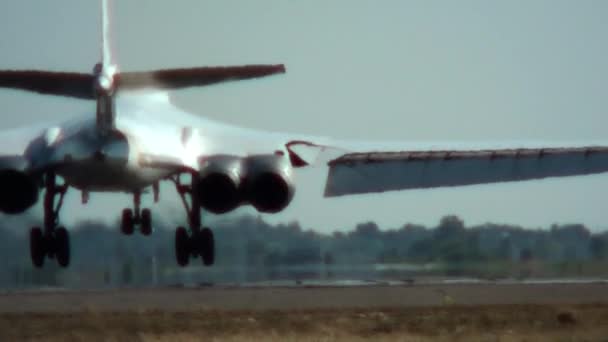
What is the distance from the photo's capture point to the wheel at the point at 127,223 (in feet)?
122

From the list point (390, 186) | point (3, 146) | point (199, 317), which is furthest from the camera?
point (199, 317)

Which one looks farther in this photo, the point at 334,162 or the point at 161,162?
the point at 334,162

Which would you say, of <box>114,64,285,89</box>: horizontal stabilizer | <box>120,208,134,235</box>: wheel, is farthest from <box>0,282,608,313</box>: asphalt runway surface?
<box>114,64,285,89</box>: horizontal stabilizer

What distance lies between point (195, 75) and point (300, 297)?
30.2m

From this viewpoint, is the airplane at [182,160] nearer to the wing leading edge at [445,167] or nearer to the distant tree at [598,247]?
the wing leading edge at [445,167]

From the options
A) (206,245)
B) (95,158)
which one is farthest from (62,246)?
(95,158)

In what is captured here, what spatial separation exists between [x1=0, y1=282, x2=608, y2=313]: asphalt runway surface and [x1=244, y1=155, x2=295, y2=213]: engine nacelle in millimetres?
22814

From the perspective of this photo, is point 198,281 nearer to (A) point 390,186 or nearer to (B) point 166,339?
(B) point 166,339

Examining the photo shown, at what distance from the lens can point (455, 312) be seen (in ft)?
172

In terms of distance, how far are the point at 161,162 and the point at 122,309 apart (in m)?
23.5

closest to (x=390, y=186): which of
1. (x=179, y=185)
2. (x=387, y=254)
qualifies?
(x=179, y=185)

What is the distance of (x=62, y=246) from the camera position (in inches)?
1412

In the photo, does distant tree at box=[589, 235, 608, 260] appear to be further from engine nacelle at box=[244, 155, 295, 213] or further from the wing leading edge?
engine nacelle at box=[244, 155, 295, 213]

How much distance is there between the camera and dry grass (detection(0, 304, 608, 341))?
1709 inches
